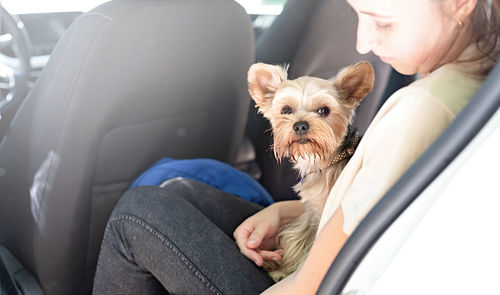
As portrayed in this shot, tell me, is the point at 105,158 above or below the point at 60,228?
above

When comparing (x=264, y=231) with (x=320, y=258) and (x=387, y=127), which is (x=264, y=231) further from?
(x=387, y=127)

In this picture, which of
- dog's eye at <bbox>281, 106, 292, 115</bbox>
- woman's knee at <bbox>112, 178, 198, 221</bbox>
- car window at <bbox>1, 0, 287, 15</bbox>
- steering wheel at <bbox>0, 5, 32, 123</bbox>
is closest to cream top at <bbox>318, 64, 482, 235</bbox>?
dog's eye at <bbox>281, 106, 292, 115</bbox>

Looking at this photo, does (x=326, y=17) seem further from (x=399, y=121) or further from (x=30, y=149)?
(x=30, y=149)

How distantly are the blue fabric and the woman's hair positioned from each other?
0.91 meters

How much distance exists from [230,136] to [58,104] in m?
0.63

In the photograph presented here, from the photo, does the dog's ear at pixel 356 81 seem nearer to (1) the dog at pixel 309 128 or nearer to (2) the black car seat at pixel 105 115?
(1) the dog at pixel 309 128

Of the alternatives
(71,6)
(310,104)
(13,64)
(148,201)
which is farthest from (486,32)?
(71,6)

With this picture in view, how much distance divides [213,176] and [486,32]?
0.99 m

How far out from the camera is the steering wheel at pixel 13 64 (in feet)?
5.69

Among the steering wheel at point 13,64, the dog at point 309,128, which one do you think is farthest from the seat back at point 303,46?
the steering wheel at point 13,64

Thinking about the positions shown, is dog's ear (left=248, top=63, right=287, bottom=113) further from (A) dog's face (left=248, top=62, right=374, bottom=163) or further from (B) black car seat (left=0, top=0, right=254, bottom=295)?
(B) black car seat (left=0, top=0, right=254, bottom=295)

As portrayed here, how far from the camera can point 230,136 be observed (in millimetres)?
1870

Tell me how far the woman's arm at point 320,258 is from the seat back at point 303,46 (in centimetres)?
49

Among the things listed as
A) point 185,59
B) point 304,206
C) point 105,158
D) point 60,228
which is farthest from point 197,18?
point 60,228
